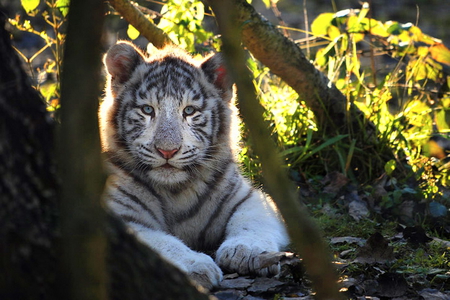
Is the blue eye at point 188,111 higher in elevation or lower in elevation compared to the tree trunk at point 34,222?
higher

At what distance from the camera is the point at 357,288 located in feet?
9.02

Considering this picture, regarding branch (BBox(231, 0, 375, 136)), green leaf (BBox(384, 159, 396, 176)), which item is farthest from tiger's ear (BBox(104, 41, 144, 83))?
green leaf (BBox(384, 159, 396, 176))

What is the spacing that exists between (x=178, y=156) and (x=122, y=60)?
2.49ft

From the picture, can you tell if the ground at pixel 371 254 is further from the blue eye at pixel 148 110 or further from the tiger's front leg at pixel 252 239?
the blue eye at pixel 148 110

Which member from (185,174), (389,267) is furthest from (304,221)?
(185,174)

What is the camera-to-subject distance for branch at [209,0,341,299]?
1.21 metres

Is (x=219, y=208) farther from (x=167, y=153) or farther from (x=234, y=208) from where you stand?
(x=167, y=153)

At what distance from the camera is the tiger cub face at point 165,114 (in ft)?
11.4

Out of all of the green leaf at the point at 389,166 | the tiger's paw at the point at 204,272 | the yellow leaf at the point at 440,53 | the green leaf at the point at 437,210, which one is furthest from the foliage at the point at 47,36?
the yellow leaf at the point at 440,53

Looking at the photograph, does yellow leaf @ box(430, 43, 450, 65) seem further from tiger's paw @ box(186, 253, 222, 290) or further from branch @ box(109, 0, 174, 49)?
tiger's paw @ box(186, 253, 222, 290)

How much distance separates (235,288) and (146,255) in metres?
1.29

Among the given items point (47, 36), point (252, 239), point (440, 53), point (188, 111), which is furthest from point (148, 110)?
point (440, 53)

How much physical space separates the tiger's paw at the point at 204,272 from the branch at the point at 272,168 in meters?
1.45

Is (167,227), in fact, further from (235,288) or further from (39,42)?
(39,42)
